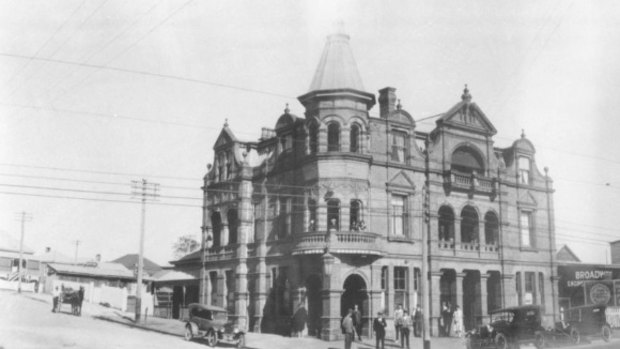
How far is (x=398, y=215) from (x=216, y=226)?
14619mm

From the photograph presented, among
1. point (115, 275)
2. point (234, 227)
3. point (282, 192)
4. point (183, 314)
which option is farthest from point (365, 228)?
point (115, 275)

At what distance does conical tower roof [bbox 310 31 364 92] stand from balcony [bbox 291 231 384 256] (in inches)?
326

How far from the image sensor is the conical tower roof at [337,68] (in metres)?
34.5

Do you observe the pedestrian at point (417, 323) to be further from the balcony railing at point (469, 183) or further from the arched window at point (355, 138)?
the arched window at point (355, 138)

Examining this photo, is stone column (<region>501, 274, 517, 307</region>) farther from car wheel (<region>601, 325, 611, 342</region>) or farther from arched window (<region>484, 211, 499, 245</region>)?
car wheel (<region>601, 325, 611, 342</region>)

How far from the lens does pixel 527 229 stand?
136 feet

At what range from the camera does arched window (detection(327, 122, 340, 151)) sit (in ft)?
110

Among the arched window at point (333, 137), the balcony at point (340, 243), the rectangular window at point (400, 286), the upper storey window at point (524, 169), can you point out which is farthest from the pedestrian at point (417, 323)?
the upper storey window at point (524, 169)

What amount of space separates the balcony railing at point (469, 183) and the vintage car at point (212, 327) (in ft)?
53.2

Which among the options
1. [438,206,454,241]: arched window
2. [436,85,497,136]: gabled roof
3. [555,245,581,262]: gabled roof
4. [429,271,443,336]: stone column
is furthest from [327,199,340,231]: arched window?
[555,245,581,262]: gabled roof

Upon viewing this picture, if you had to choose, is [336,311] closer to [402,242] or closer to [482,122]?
[402,242]

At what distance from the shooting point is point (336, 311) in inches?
1230

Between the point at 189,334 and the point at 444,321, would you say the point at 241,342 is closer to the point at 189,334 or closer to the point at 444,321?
the point at 189,334

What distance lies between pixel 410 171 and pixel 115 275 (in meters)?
35.8
